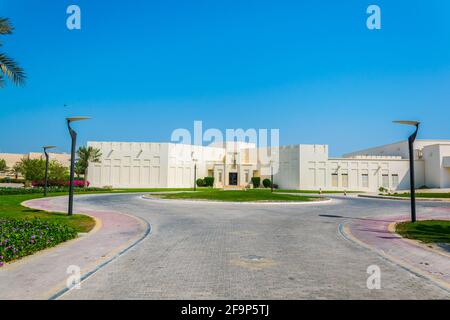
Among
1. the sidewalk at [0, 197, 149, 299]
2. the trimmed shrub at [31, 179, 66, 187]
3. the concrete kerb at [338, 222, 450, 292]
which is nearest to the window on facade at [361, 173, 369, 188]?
the concrete kerb at [338, 222, 450, 292]

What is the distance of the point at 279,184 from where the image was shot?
2251 inches

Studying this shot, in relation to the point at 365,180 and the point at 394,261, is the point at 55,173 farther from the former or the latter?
the point at 394,261

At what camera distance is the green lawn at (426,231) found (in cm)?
1083

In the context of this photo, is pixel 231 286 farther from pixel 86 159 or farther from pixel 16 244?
pixel 86 159

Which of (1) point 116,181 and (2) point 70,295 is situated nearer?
(2) point 70,295

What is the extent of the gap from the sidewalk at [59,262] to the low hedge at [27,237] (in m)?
0.22

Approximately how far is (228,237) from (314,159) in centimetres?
4559

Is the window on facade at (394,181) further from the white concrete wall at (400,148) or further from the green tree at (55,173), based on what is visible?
the green tree at (55,173)

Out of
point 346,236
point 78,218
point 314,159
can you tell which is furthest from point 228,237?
point 314,159

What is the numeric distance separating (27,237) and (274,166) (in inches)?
2047

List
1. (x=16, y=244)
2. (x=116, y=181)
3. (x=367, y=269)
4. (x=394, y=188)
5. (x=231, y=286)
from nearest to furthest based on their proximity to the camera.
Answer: (x=231, y=286)
(x=367, y=269)
(x=16, y=244)
(x=394, y=188)
(x=116, y=181)

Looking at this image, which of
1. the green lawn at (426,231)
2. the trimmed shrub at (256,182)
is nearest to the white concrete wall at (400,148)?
the trimmed shrub at (256,182)

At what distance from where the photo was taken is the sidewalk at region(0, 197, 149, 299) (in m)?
5.59

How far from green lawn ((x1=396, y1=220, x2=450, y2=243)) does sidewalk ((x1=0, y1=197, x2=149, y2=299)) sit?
359 inches
